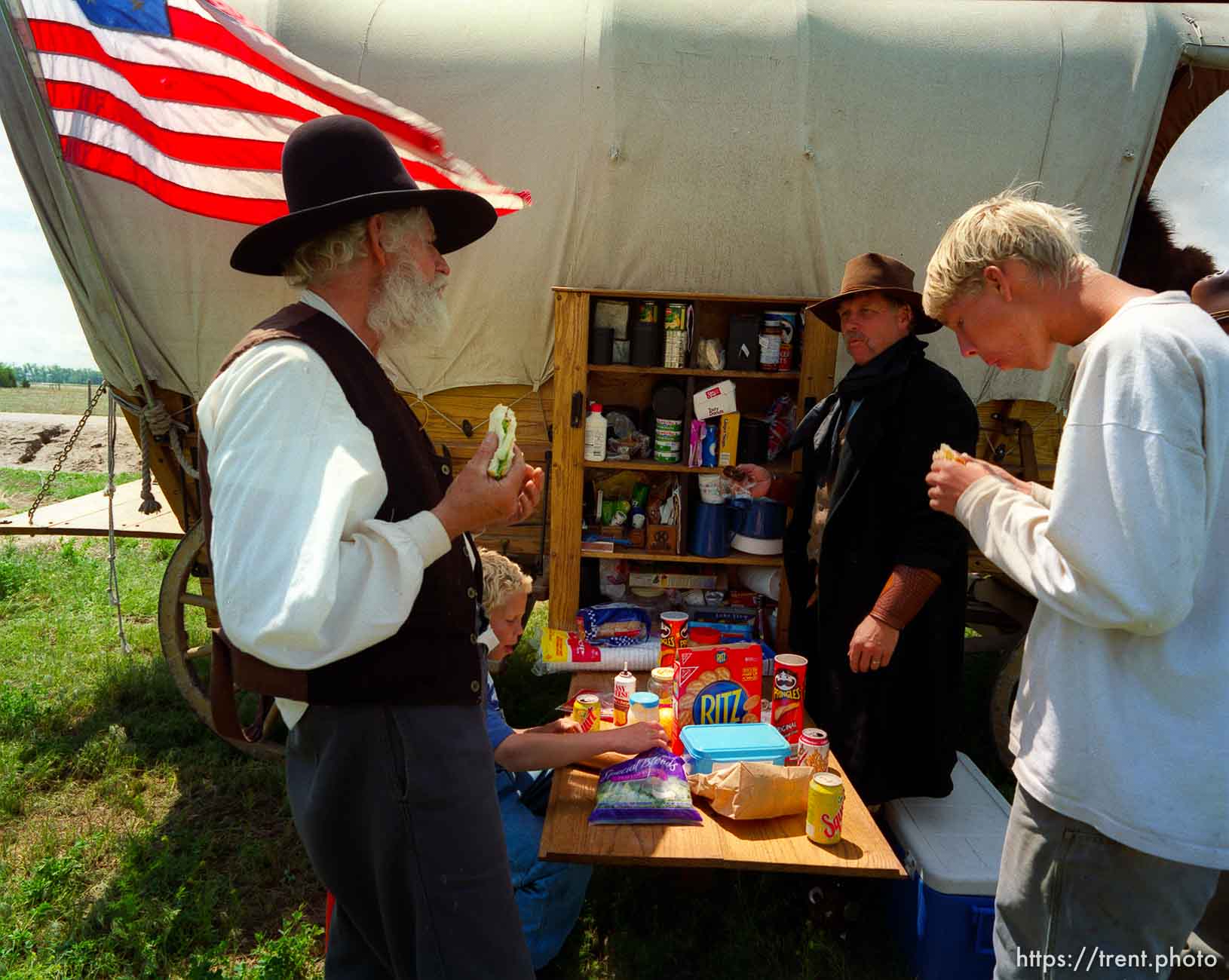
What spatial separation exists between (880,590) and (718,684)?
693 mm

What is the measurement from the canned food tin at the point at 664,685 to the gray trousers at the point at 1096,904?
1.28 m

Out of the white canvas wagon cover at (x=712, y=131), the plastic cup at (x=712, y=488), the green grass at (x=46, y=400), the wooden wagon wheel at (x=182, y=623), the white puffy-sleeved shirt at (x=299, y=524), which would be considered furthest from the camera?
the green grass at (x=46, y=400)

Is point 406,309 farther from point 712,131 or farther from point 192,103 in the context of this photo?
point 192,103

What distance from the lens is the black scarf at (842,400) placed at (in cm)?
275

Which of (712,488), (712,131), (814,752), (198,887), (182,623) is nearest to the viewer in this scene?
(814,752)

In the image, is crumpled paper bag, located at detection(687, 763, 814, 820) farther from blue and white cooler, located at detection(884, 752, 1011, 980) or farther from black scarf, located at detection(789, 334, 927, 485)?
black scarf, located at detection(789, 334, 927, 485)

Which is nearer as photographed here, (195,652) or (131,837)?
(131,837)

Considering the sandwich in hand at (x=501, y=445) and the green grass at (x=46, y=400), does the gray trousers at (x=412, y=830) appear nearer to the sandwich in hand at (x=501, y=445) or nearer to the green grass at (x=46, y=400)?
the sandwich in hand at (x=501, y=445)

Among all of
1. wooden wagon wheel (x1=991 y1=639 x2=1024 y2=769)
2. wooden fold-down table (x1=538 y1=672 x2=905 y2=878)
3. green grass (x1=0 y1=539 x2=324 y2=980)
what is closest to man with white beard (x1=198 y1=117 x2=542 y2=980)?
wooden fold-down table (x1=538 y1=672 x2=905 y2=878)

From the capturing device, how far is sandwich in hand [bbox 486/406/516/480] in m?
1.44

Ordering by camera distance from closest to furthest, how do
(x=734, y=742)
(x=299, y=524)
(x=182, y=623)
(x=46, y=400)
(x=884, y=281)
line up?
(x=299, y=524) → (x=734, y=742) → (x=884, y=281) → (x=182, y=623) → (x=46, y=400)

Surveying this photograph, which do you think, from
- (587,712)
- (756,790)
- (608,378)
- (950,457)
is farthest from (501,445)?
(608,378)

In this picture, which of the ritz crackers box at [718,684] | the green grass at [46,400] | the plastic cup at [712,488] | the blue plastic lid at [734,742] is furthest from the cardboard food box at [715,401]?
the green grass at [46,400]

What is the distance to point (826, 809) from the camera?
203 cm
